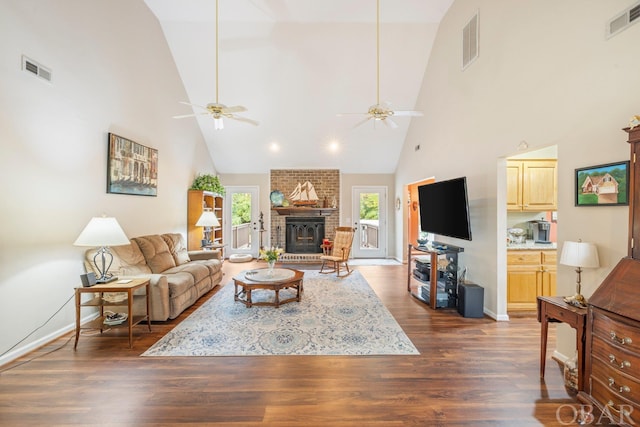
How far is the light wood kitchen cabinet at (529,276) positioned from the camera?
373 cm

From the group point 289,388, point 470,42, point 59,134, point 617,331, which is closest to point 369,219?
point 470,42

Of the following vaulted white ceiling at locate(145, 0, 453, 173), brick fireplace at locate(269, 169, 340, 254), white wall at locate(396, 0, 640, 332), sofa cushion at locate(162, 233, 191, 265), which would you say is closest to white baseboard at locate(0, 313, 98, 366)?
sofa cushion at locate(162, 233, 191, 265)

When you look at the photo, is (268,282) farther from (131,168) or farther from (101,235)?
(131,168)

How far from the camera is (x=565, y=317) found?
2.19 meters

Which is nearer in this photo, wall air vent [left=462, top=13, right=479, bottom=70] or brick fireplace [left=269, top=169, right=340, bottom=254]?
wall air vent [left=462, top=13, right=479, bottom=70]

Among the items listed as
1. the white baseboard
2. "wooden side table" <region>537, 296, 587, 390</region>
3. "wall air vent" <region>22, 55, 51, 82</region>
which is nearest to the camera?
"wooden side table" <region>537, 296, 587, 390</region>

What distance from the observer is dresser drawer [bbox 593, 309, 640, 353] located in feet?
5.29

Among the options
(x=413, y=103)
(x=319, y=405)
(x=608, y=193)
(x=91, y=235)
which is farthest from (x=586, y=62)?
(x=91, y=235)

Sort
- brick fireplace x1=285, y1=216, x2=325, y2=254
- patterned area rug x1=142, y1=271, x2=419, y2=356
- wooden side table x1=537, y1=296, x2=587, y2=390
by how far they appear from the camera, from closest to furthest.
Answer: wooden side table x1=537, y1=296, x2=587, y2=390
patterned area rug x1=142, y1=271, x2=419, y2=356
brick fireplace x1=285, y1=216, x2=325, y2=254

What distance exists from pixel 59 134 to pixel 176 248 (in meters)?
2.40

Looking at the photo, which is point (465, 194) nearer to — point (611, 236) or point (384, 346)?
point (611, 236)

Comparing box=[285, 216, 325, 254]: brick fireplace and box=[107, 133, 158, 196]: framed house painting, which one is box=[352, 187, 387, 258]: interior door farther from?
box=[107, 133, 158, 196]: framed house painting

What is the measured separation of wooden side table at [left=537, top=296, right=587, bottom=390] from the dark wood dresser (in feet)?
0.44

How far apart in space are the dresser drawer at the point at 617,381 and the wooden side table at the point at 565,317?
177mm
